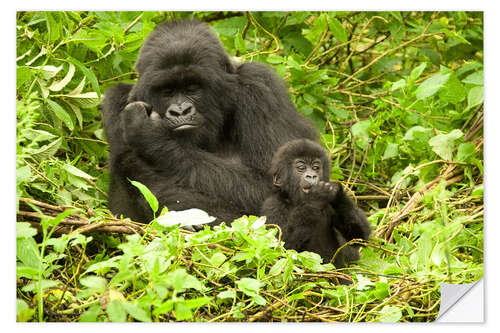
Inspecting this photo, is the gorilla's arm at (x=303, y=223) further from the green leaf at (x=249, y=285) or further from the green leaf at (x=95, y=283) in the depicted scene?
the green leaf at (x=95, y=283)

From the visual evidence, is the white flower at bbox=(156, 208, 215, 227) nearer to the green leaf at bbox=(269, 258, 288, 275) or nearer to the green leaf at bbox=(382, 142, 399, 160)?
the green leaf at bbox=(269, 258, 288, 275)

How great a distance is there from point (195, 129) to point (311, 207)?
0.83m

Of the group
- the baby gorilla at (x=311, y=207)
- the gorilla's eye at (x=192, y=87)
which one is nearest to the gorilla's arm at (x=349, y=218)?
the baby gorilla at (x=311, y=207)

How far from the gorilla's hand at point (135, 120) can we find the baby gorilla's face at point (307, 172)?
2.72 feet

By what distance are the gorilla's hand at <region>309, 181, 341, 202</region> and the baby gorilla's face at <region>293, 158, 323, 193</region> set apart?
1.5 inches

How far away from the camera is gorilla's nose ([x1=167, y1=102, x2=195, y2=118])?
12.1 ft

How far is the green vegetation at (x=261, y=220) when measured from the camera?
2650 mm

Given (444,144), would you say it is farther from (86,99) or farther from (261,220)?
(86,99)

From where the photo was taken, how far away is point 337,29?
4.21 meters

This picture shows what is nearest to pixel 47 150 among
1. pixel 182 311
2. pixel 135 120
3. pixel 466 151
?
pixel 135 120

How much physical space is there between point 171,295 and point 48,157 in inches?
50.1

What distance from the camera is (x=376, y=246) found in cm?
343
